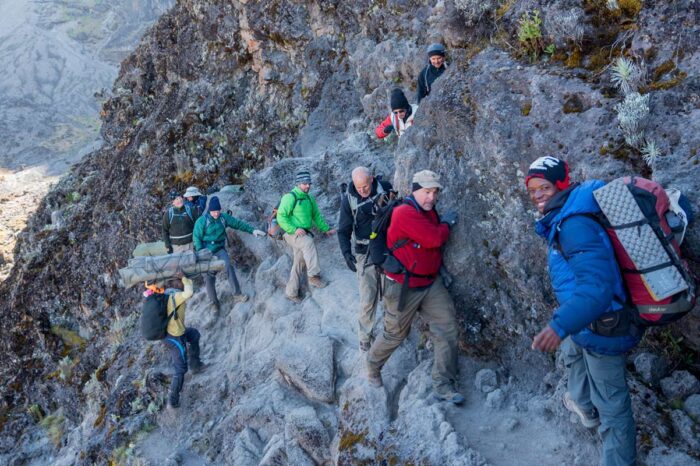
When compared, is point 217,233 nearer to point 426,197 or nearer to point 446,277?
point 446,277

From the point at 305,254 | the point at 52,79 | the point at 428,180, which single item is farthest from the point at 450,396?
the point at 52,79

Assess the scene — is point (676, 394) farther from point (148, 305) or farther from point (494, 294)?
point (148, 305)

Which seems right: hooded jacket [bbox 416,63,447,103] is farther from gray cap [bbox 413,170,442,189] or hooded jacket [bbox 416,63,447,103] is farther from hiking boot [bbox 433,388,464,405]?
hiking boot [bbox 433,388,464,405]

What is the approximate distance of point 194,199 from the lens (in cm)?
1238

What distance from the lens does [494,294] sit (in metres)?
6.95

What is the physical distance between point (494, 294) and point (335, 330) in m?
3.40

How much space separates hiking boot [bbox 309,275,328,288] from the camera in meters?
10.2

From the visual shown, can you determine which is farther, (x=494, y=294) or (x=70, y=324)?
(x=70, y=324)

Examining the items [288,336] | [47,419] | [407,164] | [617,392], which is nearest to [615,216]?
[617,392]

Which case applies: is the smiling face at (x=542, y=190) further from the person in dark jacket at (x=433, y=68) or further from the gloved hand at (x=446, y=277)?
the person in dark jacket at (x=433, y=68)

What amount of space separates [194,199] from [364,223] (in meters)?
5.76

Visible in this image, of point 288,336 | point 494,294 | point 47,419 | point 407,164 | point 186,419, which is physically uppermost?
point 407,164

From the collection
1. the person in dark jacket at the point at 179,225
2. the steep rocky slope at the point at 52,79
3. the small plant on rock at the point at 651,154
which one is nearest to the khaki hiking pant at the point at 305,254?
the person in dark jacket at the point at 179,225

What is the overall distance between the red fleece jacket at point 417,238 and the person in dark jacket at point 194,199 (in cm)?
705
